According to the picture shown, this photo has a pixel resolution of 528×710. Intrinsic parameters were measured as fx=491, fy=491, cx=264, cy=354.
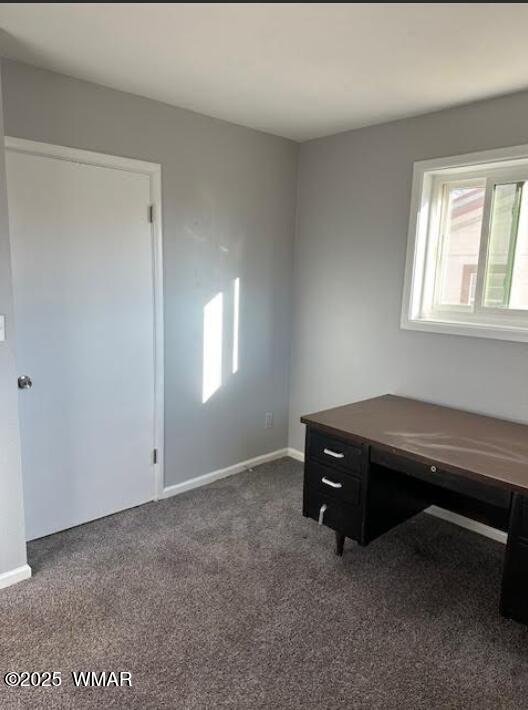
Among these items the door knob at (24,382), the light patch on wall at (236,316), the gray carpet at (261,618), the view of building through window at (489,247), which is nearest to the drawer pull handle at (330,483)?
the gray carpet at (261,618)

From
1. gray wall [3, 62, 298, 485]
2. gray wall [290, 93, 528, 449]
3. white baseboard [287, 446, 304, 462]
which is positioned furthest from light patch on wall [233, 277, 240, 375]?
white baseboard [287, 446, 304, 462]

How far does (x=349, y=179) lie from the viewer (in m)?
3.25

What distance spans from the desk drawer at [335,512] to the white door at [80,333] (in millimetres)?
1095

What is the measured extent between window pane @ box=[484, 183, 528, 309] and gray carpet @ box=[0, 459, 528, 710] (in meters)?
1.37

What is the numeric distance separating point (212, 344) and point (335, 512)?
1.37 m

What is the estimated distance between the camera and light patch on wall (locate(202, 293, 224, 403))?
3.21m

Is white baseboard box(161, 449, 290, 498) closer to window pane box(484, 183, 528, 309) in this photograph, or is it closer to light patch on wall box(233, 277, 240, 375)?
light patch on wall box(233, 277, 240, 375)

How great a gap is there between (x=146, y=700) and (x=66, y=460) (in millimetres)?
1348

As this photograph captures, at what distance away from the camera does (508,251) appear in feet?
8.79

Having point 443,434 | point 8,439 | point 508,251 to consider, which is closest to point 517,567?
point 443,434

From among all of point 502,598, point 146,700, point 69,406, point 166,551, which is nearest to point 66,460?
point 69,406

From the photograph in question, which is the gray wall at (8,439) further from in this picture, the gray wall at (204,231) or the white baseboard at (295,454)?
the white baseboard at (295,454)

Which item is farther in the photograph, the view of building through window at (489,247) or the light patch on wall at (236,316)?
the light patch on wall at (236,316)

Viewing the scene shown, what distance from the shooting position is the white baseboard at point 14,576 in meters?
2.24
